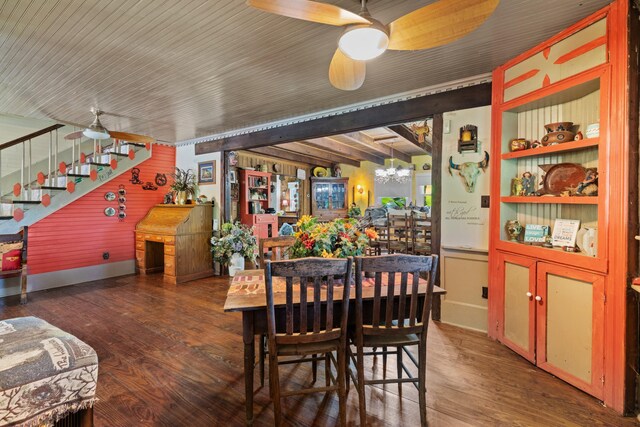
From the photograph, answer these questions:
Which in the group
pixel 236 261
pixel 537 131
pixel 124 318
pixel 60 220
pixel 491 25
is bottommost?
pixel 124 318

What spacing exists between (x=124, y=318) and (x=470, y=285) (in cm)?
387

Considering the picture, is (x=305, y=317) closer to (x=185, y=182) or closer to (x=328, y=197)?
(x=185, y=182)

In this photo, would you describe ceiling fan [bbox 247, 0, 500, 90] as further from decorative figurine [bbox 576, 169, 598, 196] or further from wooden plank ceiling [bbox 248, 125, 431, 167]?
wooden plank ceiling [bbox 248, 125, 431, 167]

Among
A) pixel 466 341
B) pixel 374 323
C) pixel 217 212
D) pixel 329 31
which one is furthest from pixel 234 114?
pixel 466 341

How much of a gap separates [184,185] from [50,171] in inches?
77.3

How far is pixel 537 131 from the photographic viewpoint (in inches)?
104

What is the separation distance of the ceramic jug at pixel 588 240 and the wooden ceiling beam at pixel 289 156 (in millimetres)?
4962

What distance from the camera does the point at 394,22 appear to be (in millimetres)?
1594

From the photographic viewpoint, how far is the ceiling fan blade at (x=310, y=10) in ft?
4.45

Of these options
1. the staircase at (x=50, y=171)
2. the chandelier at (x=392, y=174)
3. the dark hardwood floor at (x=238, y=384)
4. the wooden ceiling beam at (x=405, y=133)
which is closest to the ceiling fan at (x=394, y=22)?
the dark hardwood floor at (x=238, y=384)

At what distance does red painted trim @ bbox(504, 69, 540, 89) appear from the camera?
243 cm

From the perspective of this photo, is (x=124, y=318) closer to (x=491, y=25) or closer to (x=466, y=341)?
(x=466, y=341)

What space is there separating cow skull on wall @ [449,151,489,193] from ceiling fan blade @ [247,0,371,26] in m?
2.02

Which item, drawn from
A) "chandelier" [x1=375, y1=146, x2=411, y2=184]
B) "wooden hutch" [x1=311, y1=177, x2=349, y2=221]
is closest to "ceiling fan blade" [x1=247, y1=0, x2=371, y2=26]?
"chandelier" [x1=375, y1=146, x2=411, y2=184]
